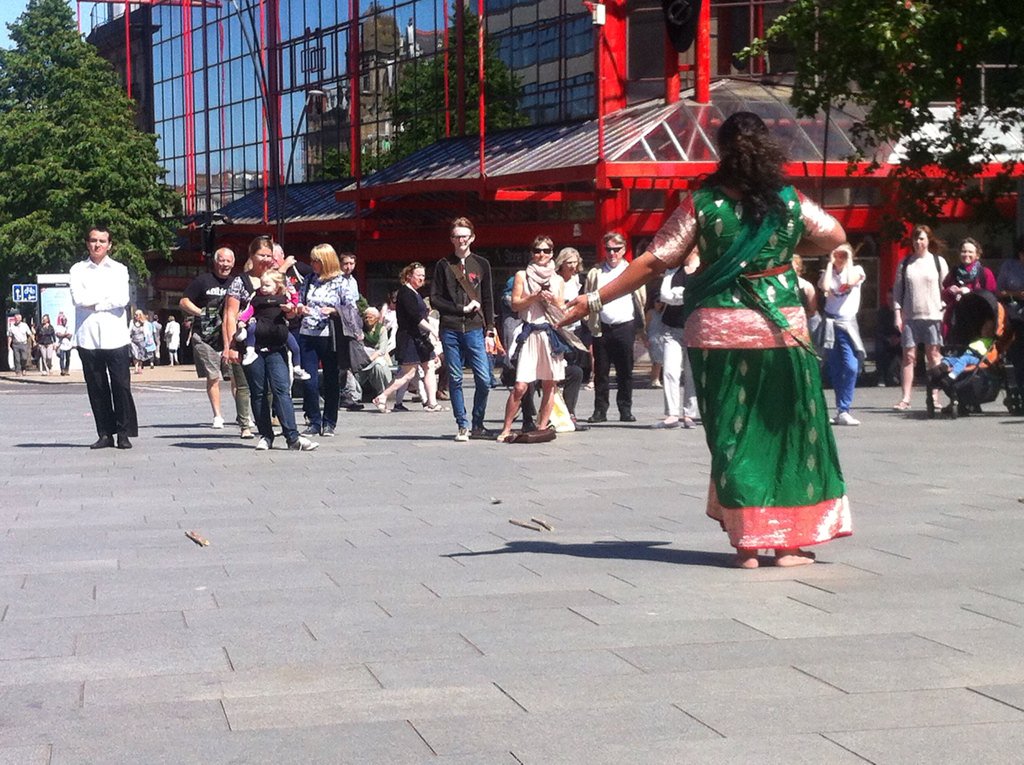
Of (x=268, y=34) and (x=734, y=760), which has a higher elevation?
(x=268, y=34)

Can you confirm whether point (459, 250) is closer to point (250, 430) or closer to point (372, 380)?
point (250, 430)

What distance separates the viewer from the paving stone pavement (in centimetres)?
447

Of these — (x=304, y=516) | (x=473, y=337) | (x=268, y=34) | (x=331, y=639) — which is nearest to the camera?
(x=331, y=639)

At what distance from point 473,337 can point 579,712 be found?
32.8 feet

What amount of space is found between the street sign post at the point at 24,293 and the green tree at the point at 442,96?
1321 centimetres

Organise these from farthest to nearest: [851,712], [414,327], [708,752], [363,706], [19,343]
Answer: [19,343] < [414,327] < [363,706] < [851,712] < [708,752]

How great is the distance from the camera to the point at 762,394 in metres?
7.13

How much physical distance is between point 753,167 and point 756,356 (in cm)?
75

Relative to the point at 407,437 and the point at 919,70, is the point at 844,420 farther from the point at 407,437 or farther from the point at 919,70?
the point at 919,70

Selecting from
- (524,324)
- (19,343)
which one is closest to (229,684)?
(524,324)

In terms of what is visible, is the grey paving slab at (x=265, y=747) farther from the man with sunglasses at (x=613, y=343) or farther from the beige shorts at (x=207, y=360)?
the beige shorts at (x=207, y=360)

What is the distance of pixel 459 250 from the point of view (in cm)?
1464

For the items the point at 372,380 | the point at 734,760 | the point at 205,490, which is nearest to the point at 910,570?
the point at 734,760

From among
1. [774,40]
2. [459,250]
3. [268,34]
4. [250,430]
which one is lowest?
[250,430]
